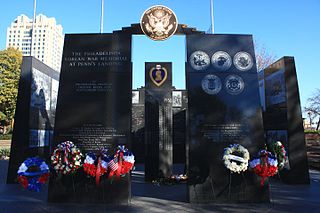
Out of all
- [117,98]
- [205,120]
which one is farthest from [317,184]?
[117,98]

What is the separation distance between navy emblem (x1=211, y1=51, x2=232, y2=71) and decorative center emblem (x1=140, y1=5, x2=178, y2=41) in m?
3.20

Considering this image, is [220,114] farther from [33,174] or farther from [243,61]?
[33,174]

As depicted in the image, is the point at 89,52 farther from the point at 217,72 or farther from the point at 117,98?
the point at 217,72

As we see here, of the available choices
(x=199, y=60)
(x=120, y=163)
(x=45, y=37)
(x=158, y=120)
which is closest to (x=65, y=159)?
(x=120, y=163)

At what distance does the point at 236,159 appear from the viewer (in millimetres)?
6023

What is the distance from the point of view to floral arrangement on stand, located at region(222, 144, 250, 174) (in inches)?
235

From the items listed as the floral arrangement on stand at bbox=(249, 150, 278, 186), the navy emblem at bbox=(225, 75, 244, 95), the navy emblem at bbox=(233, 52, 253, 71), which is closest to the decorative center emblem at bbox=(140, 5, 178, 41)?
the navy emblem at bbox=(233, 52, 253, 71)

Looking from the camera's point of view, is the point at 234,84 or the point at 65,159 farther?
the point at 234,84

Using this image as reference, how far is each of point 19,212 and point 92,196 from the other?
5.18ft

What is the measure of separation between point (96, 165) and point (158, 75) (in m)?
→ 5.13

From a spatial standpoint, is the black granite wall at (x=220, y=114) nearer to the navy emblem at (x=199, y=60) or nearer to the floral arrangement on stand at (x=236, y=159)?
the navy emblem at (x=199, y=60)

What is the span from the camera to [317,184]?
8883 mm

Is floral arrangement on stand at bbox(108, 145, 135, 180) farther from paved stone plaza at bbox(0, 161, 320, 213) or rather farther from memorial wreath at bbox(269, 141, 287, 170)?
memorial wreath at bbox(269, 141, 287, 170)

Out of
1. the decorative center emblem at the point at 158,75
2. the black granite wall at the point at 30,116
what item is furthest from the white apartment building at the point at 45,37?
the decorative center emblem at the point at 158,75
